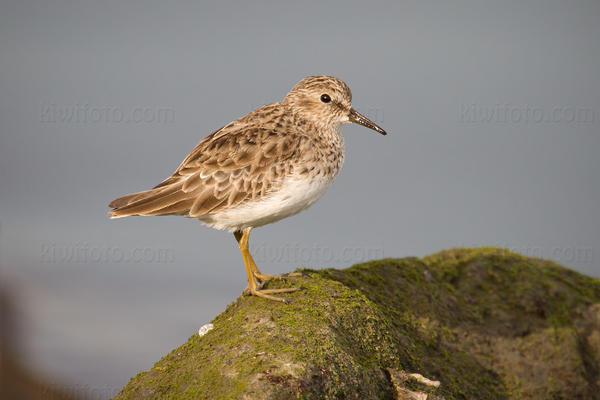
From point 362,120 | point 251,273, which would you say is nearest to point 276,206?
point 251,273

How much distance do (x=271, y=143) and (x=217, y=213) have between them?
116 cm

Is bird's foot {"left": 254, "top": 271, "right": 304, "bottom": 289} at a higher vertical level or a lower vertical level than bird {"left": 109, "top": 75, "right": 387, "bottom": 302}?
lower

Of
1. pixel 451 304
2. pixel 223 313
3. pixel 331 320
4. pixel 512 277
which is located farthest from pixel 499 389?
pixel 223 313

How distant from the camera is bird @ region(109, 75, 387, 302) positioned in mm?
7484

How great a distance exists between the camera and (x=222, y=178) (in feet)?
24.8

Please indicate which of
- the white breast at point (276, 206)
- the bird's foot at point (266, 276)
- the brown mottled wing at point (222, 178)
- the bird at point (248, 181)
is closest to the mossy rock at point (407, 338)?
the bird's foot at point (266, 276)

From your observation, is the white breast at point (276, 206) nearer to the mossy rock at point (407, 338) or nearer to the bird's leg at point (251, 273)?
the bird's leg at point (251, 273)

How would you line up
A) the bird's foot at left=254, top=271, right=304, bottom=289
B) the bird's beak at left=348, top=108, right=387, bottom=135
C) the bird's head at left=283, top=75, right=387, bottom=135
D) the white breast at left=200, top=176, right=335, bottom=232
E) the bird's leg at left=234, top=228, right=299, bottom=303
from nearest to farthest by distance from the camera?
the bird's leg at left=234, top=228, right=299, bottom=303, the white breast at left=200, top=176, right=335, bottom=232, the bird's foot at left=254, top=271, right=304, bottom=289, the bird's head at left=283, top=75, right=387, bottom=135, the bird's beak at left=348, top=108, right=387, bottom=135

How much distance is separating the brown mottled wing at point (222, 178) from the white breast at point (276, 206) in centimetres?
11

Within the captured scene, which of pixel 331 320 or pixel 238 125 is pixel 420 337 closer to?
pixel 331 320

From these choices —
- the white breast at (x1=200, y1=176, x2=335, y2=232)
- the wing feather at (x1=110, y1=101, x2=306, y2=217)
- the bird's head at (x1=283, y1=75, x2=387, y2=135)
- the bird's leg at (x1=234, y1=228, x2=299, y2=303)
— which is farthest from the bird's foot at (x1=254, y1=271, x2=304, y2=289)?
the bird's head at (x1=283, y1=75, x2=387, y2=135)

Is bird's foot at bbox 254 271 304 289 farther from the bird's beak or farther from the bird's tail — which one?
the bird's beak

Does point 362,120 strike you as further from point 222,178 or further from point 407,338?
point 407,338

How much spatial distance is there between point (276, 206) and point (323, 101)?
1.92 meters
